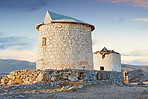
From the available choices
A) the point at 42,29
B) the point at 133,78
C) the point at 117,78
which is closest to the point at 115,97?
the point at 117,78

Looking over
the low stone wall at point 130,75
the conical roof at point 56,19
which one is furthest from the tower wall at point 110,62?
the conical roof at point 56,19

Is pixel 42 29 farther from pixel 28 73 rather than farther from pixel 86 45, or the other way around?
pixel 28 73

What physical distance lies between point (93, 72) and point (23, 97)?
192 inches

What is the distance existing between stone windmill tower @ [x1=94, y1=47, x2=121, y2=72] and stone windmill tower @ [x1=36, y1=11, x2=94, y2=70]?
34.7 feet

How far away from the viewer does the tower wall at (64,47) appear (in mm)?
12516

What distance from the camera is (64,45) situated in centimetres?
1260

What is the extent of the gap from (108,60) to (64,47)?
12341 mm

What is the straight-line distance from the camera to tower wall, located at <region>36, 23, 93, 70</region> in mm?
12516

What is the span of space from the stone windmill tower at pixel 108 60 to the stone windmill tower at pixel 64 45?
10572 millimetres

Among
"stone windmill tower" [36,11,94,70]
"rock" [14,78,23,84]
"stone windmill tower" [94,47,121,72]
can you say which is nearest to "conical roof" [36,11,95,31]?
"stone windmill tower" [36,11,94,70]

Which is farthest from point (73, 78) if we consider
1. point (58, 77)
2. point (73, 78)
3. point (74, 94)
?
point (74, 94)

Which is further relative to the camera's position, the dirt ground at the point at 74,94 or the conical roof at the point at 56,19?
the conical roof at the point at 56,19

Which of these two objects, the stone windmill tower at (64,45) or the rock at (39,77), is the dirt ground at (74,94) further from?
the stone windmill tower at (64,45)

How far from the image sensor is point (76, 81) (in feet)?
29.2
